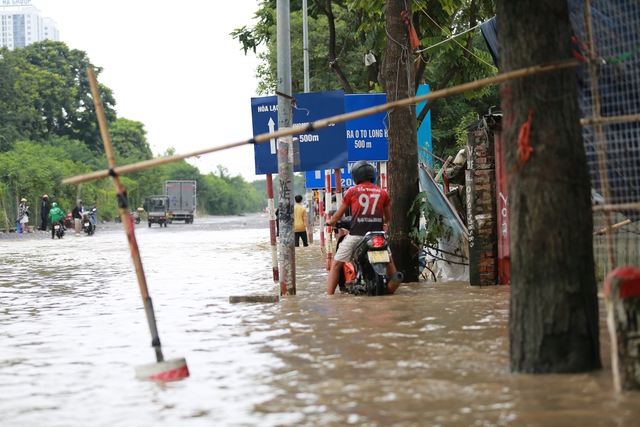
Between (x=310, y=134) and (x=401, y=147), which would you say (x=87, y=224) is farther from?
(x=310, y=134)

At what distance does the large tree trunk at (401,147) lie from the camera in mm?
14898

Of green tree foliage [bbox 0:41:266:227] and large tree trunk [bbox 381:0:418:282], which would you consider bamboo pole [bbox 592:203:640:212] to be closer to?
large tree trunk [bbox 381:0:418:282]

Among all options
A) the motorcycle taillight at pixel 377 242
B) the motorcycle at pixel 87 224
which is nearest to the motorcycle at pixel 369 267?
the motorcycle taillight at pixel 377 242

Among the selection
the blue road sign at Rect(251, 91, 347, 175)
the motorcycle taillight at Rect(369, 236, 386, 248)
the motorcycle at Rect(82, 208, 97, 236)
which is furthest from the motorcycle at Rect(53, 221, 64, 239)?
the motorcycle taillight at Rect(369, 236, 386, 248)

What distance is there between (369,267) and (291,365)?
5.43 m

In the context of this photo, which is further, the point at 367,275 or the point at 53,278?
the point at 53,278

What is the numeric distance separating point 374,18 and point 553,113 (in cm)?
1548

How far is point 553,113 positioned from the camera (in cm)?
611

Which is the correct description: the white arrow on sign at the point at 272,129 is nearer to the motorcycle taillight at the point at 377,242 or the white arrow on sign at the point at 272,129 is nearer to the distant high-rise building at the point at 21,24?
the motorcycle taillight at the point at 377,242

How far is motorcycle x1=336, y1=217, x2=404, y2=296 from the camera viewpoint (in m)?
12.0

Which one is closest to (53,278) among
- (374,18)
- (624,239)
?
(374,18)

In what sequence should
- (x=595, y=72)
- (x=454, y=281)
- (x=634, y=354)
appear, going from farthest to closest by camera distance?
(x=454, y=281)
(x=595, y=72)
(x=634, y=354)

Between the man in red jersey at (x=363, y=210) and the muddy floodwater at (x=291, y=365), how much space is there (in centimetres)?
54

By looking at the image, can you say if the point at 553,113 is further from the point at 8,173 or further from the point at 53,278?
the point at 8,173
